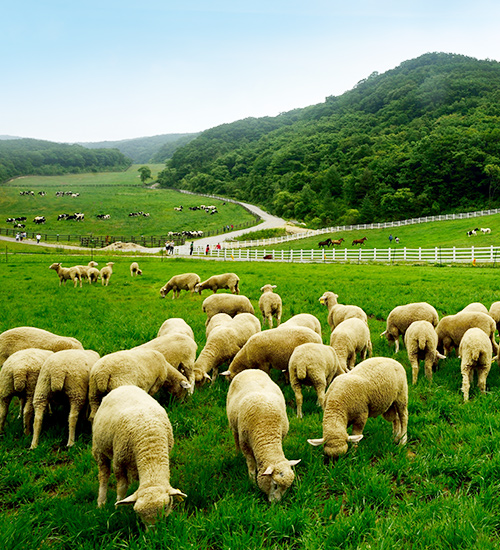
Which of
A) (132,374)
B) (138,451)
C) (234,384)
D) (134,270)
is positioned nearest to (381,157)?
(134,270)

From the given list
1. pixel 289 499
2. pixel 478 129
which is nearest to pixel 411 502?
pixel 289 499

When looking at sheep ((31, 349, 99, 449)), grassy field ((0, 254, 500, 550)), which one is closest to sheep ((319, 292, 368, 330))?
grassy field ((0, 254, 500, 550))

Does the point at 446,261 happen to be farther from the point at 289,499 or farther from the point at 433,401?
the point at 289,499

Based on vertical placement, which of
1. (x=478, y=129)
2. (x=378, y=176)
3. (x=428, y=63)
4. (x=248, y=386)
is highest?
(x=428, y=63)

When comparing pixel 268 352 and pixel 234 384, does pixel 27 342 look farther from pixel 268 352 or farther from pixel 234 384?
pixel 268 352

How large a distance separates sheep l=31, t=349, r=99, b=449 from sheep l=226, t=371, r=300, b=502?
2120 mm

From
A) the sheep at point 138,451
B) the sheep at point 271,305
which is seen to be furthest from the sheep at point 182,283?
the sheep at point 138,451

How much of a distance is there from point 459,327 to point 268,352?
174 inches

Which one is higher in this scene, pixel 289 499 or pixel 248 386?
pixel 248 386

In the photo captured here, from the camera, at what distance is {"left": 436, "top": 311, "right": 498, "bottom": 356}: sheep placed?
302 inches

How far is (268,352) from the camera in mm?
6484

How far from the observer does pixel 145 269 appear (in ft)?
88.0

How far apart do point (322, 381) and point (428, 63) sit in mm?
242672

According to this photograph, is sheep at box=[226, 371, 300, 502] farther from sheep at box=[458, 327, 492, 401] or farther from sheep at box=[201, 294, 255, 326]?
sheep at box=[201, 294, 255, 326]
